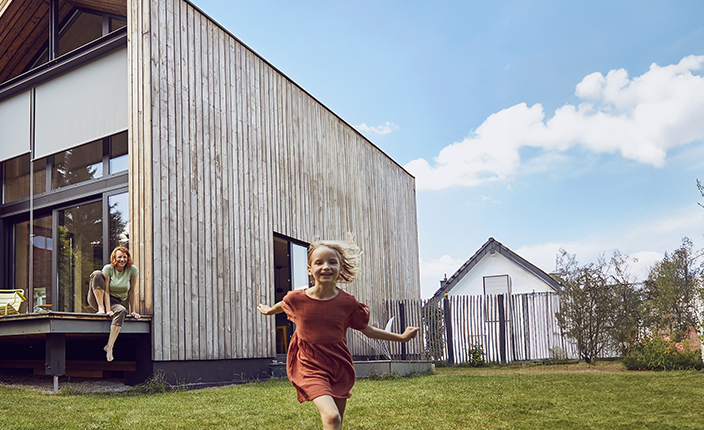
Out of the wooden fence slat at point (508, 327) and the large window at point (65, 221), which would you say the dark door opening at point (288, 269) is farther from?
the large window at point (65, 221)

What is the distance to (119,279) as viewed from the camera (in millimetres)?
7902

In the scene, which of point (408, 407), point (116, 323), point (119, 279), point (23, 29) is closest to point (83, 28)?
point (23, 29)

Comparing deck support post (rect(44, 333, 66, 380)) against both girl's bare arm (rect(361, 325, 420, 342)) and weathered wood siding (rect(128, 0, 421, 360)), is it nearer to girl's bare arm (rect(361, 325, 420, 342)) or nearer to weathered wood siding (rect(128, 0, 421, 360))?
weathered wood siding (rect(128, 0, 421, 360))

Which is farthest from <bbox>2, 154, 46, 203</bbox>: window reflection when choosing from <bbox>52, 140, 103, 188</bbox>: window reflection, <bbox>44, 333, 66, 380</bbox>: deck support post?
<bbox>44, 333, 66, 380</bbox>: deck support post

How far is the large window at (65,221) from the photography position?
30.1ft

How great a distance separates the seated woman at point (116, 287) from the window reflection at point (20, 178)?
3.61 meters

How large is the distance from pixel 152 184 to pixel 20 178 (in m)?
4.62

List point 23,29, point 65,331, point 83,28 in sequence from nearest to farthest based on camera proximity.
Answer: point 65,331
point 83,28
point 23,29

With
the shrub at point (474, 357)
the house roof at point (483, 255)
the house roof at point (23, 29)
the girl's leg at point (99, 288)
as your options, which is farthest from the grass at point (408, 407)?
the house roof at point (483, 255)

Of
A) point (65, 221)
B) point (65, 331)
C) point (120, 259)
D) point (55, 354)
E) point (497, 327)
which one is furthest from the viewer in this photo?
point (497, 327)

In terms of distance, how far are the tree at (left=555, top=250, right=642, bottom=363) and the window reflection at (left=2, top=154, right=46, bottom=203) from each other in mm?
10916

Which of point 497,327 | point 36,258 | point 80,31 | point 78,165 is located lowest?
point 497,327

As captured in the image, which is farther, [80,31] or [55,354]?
[80,31]

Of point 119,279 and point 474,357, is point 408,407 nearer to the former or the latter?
point 119,279
